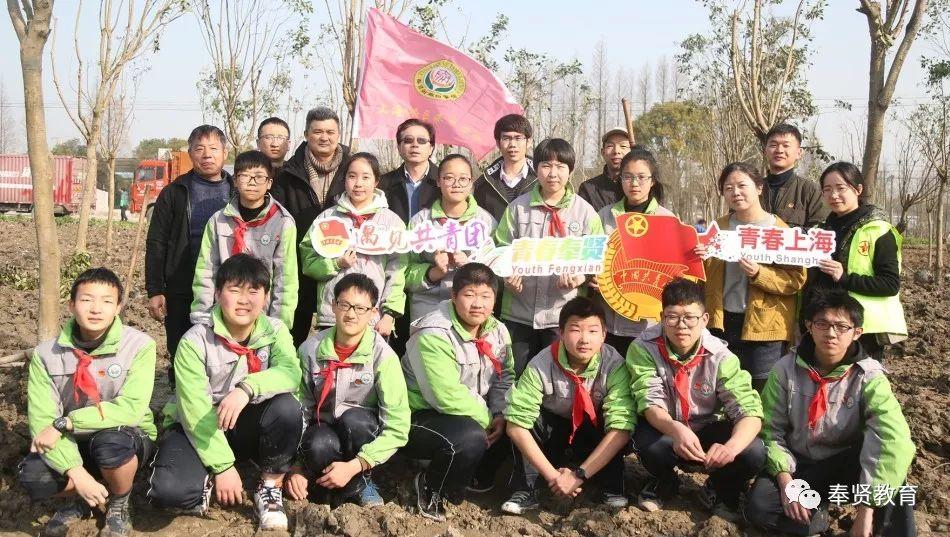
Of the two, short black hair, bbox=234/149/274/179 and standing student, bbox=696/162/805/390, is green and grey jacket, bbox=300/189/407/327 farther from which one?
standing student, bbox=696/162/805/390

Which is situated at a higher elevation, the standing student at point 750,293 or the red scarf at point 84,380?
the standing student at point 750,293

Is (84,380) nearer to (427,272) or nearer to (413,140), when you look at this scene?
(427,272)

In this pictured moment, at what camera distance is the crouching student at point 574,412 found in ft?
12.8

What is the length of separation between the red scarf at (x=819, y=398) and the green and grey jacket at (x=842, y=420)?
17 mm

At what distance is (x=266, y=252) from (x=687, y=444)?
2481mm

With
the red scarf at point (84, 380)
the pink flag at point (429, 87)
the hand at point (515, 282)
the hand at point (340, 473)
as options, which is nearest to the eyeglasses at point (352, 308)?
the hand at point (340, 473)

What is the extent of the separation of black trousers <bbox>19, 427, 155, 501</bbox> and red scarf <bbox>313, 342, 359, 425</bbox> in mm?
891

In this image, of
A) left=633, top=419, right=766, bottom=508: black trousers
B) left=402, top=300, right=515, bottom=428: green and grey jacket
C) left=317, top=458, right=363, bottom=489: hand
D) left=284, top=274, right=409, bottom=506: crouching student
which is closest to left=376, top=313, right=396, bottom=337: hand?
left=402, top=300, right=515, bottom=428: green and grey jacket

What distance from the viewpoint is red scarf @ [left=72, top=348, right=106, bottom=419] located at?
3598mm

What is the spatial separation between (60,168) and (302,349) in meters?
31.5

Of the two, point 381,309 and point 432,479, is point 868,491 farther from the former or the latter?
point 381,309

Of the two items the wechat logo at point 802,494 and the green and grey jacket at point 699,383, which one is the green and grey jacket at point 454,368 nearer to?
the green and grey jacket at point 699,383

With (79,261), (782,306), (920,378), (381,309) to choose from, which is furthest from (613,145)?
(79,261)

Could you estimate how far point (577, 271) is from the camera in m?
4.36
